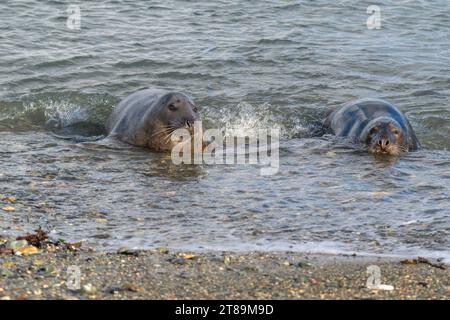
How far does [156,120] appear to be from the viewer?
387 inches

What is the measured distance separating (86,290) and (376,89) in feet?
27.8

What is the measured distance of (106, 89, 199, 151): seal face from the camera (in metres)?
9.72

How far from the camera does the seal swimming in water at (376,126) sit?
9805 millimetres

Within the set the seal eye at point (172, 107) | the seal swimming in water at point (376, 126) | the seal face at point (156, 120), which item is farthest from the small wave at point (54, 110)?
the seal swimming in water at point (376, 126)

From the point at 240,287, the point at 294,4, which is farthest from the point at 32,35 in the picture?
the point at 240,287

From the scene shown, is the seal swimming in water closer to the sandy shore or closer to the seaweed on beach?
the sandy shore

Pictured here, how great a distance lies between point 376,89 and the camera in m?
12.8

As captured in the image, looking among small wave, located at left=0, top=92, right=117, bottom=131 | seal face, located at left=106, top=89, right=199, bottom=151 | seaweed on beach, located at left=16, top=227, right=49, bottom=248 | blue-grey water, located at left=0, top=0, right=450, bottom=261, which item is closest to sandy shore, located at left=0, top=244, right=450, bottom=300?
seaweed on beach, located at left=16, top=227, right=49, bottom=248

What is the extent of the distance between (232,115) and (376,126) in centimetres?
226

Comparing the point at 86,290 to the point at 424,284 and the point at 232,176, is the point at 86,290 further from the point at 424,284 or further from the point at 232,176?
the point at 232,176

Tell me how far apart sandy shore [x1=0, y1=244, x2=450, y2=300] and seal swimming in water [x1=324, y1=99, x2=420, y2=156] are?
378 centimetres

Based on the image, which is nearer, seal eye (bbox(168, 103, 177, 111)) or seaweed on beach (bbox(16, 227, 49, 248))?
seaweed on beach (bbox(16, 227, 49, 248))

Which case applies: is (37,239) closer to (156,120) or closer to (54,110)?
(156,120)

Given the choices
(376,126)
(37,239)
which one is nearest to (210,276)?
(37,239)
